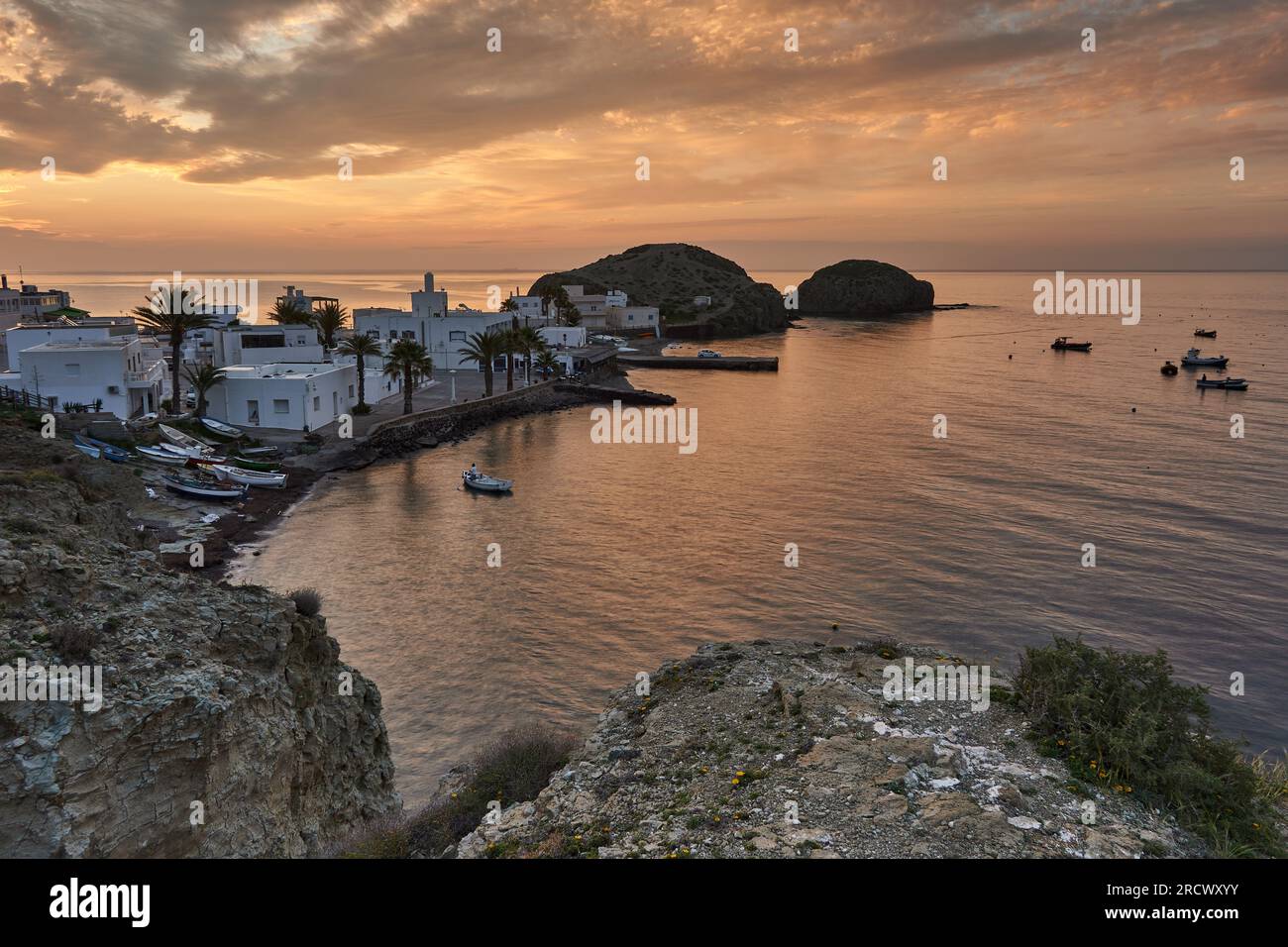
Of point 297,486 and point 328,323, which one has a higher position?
point 328,323

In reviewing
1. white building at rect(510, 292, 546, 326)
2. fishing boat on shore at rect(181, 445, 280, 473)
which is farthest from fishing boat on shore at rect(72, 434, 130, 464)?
white building at rect(510, 292, 546, 326)

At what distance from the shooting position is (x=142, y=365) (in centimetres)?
5278

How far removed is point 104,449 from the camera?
133ft

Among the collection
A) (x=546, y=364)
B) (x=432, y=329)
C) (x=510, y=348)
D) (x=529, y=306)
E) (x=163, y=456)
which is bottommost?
(x=163, y=456)

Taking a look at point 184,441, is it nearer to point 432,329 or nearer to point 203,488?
point 203,488

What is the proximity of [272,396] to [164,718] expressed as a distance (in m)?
46.4

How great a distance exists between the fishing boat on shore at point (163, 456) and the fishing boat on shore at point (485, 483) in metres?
15.2

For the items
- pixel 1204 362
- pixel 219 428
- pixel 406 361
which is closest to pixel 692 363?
pixel 406 361

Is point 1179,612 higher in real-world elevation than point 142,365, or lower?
lower

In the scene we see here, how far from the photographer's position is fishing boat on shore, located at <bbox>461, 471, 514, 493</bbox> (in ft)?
159

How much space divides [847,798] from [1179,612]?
2666 cm

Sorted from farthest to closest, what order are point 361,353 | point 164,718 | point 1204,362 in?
point 1204,362
point 361,353
point 164,718
